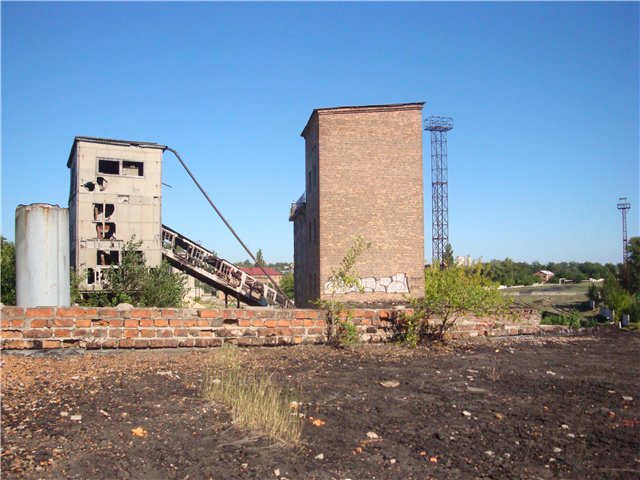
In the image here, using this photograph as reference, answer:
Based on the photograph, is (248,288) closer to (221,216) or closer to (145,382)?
(221,216)

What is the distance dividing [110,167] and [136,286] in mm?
6205

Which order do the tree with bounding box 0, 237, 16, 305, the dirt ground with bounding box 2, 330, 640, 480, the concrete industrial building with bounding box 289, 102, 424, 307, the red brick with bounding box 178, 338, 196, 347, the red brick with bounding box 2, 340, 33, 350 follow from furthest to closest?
1. the concrete industrial building with bounding box 289, 102, 424, 307
2. the tree with bounding box 0, 237, 16, 305
3. the red brick with bounding box 178, 338, 196, 347
4. the red brick with bounding box 2, 340, 33, 350
5. the dirt ground with bounding box 2, 330, 640, 480

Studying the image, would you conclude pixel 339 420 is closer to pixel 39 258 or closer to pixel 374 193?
pixel 39 258

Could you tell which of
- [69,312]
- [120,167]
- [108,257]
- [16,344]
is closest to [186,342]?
[69,312]

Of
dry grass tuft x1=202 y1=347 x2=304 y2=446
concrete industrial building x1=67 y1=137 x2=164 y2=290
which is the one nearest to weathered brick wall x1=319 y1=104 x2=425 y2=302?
Answer: concrete industrial building x1=67 y1=137 x2=164 y2=290

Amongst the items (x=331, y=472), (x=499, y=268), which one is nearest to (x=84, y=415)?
(x=331, y=472)

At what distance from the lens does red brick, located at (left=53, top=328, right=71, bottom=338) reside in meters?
6.47

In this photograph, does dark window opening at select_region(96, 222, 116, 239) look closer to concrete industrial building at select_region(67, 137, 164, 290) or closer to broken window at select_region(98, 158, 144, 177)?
concrete industrial building at select_region(67, 137, 164, 290)

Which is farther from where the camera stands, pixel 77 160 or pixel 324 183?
pixel 324 183

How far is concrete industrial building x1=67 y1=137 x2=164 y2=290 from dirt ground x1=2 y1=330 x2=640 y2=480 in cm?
1758

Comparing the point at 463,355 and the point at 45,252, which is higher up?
the point at 45,252

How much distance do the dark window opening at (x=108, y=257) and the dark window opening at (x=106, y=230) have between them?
2.55 feet

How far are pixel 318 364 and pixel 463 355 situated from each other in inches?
84.1

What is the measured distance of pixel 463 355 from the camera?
6.93 meters
